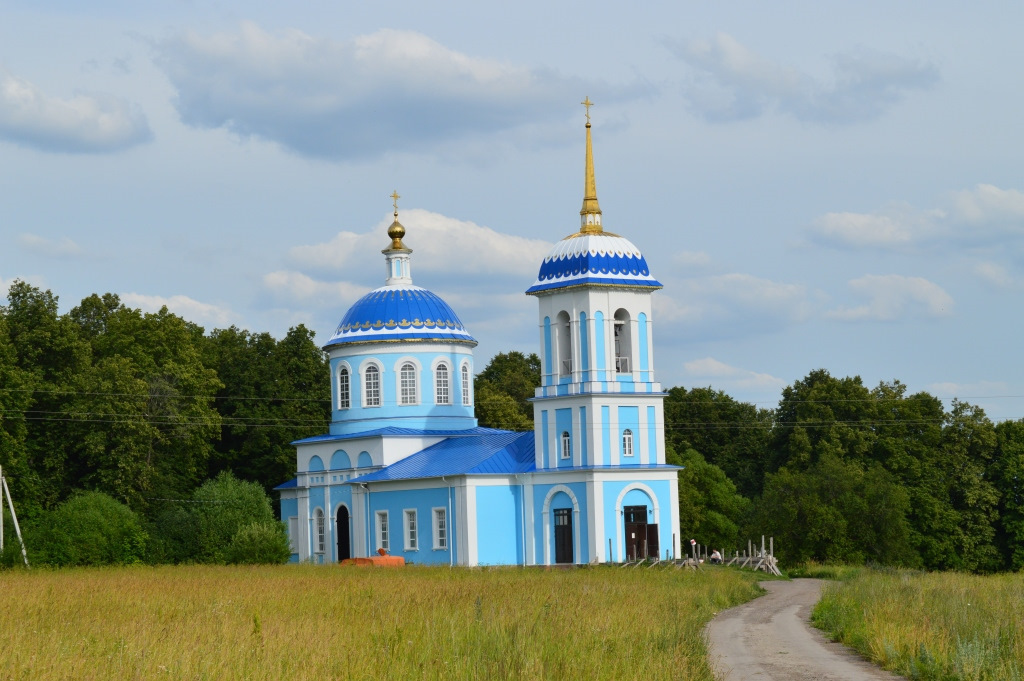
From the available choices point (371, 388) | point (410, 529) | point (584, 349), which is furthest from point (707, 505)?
point (584, 349)

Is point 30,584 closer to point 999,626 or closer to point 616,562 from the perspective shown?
point 999,626

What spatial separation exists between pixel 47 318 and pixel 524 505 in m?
21.4

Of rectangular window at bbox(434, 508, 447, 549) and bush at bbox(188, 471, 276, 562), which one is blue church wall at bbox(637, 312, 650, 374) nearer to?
rectangular window at bbox(434, 508, 447, 549)

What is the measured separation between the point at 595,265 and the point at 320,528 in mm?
16057

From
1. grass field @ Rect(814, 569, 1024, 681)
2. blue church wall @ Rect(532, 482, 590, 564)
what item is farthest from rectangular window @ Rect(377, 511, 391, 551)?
grass field @ Rect(814, 569, 1024, 681)

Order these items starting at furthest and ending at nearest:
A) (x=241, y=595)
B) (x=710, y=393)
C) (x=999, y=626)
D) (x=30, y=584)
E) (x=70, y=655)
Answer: (x=710, y=393) → (x=30, y=584) → (x=241, y=595) → (x=999, y=626) → (x=70, y=655)

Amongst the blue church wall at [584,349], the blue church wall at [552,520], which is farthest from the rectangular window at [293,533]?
the blue church wall at [584,349]

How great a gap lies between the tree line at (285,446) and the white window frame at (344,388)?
5.32 m

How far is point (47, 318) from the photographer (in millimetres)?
59969

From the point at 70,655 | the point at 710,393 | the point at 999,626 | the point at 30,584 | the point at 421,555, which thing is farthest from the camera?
the point at 710,393

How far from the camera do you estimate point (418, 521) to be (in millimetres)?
53125

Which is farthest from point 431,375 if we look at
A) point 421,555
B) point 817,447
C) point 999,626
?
point 999,626

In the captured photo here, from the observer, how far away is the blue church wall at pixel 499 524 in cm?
5094

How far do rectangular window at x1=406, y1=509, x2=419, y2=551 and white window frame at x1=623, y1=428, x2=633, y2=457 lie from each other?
27.0 feet
